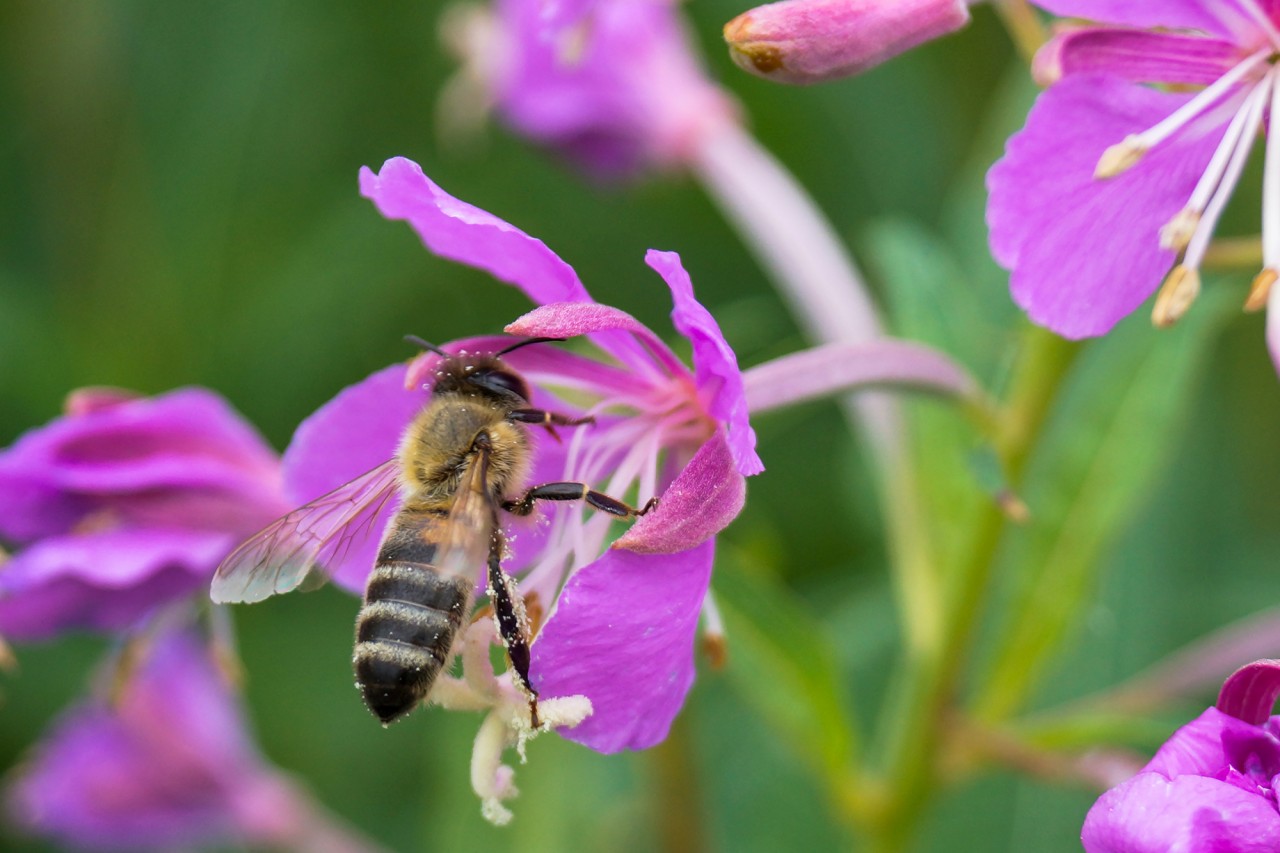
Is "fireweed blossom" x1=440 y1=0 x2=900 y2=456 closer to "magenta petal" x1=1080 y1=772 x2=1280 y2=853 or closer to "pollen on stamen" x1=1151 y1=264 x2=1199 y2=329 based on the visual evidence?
"pollen on stamen" x1=1151 y1=264 x2=1199 y2=329

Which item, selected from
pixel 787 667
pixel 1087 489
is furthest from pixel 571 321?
pixel 1087 489

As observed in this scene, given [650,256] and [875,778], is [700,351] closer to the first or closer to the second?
[650,256]

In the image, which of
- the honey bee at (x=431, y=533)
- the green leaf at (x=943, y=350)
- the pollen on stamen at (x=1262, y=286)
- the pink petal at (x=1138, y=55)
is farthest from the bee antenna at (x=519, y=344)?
the green leaf at (x=943, y=350)

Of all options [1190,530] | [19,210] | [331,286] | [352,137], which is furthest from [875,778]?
[19,210]

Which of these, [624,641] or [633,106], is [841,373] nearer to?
[624,641]

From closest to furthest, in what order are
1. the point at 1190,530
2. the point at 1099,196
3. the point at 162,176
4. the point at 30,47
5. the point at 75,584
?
the point at 1099,196, the point at 75,584, the point at 1190,530, the point at 30,47, the point at 162,176

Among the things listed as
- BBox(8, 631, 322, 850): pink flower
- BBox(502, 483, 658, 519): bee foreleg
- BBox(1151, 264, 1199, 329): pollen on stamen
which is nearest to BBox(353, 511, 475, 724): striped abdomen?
BBox(502, 483, 658, 519): bee foreleg
